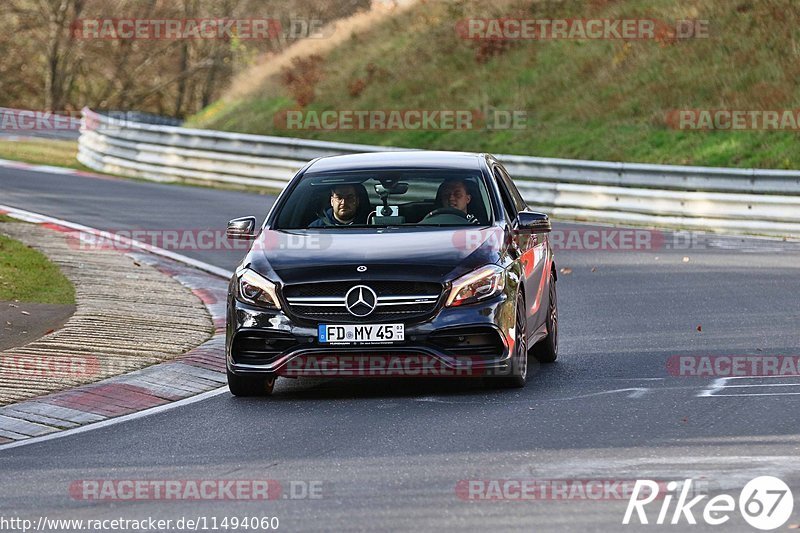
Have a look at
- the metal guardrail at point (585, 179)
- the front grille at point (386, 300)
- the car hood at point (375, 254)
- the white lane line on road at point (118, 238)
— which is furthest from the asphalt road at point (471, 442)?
the metal guardrail at point (585, 179)

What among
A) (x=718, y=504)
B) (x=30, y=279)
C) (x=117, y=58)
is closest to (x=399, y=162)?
(x=718, y=504)

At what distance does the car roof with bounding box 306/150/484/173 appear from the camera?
11.9 meters

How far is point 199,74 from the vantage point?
73.5 metres

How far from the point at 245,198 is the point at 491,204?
1740 cm

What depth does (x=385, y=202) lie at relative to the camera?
11.6 m

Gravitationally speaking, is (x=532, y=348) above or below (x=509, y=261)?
below

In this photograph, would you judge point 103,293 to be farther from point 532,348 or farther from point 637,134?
point 637,134

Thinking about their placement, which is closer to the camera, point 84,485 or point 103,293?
point 84,485

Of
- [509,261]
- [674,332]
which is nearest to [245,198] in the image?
[674,332]

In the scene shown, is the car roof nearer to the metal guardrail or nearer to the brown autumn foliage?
the metal guardrail

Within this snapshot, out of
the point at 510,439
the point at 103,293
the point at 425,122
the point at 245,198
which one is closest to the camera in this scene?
the point at 510,439

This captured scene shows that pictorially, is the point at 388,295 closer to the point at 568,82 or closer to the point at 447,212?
the point at 447,212

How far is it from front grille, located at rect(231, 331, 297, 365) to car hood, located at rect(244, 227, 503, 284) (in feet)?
1.25

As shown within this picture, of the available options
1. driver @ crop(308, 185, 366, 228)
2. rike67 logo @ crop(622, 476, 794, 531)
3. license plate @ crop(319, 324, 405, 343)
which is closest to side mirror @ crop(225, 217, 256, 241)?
driver @ crop(308, 185, 366, 228)
